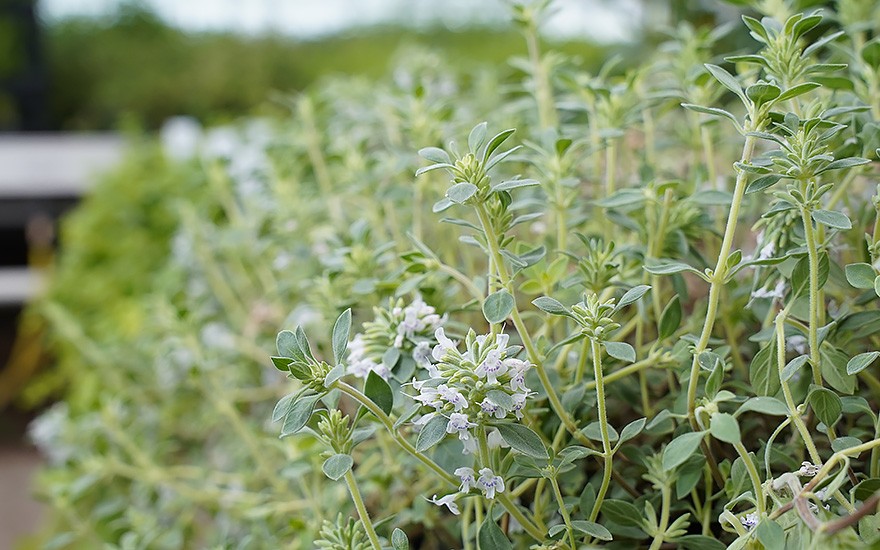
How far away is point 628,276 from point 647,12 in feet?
2.88

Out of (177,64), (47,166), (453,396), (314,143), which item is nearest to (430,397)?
(453,396)

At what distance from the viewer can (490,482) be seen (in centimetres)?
40

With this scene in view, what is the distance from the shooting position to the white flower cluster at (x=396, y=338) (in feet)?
1.44

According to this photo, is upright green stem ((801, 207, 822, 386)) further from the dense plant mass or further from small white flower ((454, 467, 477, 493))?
small white flower ((454, 467, 477, 493))

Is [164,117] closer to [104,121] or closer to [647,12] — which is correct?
[104,121]

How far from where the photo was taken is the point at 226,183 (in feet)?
3.12

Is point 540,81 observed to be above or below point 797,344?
above

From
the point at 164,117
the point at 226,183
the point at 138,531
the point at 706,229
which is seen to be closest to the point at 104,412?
the point at 138,531

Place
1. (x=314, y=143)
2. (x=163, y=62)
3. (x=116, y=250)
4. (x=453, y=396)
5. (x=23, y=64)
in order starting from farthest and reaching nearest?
(x=163, y=62) < (x=23, y=64) < (x=116, y=250) < (x=314, y=143) < (x=453, y=396)

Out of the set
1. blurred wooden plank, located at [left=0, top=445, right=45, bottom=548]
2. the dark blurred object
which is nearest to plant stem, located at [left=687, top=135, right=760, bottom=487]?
blurred wooden plank, located at [left=0, top=445, right=45, bottom=548]

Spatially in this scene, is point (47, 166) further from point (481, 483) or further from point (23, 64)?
point (481, 483)

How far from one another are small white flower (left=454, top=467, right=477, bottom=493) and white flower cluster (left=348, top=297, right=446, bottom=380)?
60mm

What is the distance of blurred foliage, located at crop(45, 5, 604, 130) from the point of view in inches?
160

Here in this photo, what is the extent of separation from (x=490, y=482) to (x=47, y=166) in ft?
10.5
